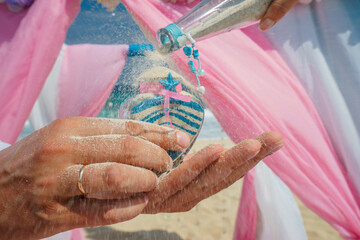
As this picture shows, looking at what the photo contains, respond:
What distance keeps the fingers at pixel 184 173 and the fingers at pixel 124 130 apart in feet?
0.19

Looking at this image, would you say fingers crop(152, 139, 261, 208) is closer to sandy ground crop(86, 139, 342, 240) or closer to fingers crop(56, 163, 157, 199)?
fingers crop(56, 163, 157, 199)

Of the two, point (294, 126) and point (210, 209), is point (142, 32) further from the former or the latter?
point (210, 209)

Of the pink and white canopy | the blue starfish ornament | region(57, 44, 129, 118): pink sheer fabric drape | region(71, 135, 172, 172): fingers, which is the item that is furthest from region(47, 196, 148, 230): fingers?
region(57, 44, 129, 118): pink sheer fabric drape

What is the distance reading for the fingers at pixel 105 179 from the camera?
502 mm

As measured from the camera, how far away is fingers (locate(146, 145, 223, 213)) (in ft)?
2.00

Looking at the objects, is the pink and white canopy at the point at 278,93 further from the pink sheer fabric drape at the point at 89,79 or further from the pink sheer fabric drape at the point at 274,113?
the pink sheer fabric drape at the point at 89,79

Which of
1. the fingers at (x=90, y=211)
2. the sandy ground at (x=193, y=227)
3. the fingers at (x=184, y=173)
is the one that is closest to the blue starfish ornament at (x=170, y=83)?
the fingers at (x=184, y=173)

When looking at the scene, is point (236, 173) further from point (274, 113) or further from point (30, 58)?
point (30, 58)

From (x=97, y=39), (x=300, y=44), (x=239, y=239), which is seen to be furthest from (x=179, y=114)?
(x=97, y=39)

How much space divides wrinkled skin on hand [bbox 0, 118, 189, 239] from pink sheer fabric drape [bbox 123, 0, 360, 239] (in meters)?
0.50

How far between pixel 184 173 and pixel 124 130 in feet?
0.58

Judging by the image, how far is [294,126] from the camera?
1.14 metres

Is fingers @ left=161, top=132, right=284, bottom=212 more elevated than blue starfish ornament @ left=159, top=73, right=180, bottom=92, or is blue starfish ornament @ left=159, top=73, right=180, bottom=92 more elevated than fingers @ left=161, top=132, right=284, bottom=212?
blue starfish ornament @ left=159, top=73, right=180, bottom=92

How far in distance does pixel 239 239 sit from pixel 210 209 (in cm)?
112
